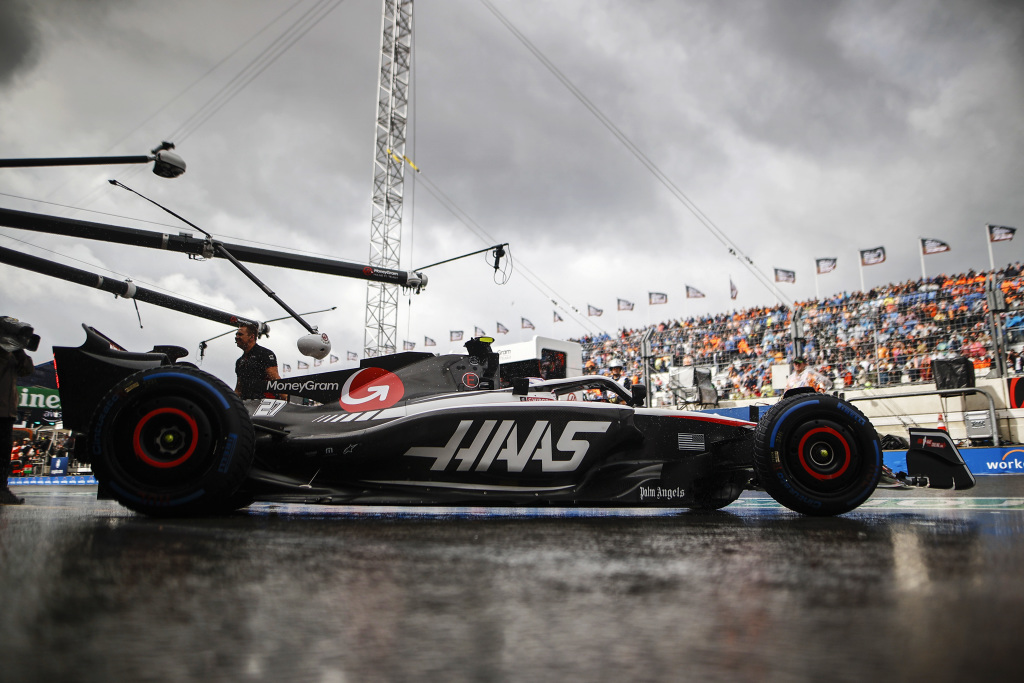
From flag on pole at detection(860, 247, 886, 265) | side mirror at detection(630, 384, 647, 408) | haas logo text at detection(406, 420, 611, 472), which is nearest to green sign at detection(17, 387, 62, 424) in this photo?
haas logo text at detection(406, 420, 611, 472)

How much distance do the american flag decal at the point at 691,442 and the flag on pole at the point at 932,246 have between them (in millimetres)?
20541

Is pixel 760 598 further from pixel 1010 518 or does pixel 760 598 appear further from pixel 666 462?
pixel 1010 518

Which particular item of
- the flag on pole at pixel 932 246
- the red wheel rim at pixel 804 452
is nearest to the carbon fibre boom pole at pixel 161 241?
the red wheel rim at pixel 804 452

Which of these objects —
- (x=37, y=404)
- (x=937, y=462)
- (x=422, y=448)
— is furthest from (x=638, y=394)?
(x=37, y=404)

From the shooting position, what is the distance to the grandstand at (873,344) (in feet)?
40.8

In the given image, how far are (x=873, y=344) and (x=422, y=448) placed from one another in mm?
14131

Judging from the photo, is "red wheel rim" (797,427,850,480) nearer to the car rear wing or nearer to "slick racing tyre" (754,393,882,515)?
"slick racing tyre" (754,393,882,515)

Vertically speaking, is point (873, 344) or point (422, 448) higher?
point (873, 344)

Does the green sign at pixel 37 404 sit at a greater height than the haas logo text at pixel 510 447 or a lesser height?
greater

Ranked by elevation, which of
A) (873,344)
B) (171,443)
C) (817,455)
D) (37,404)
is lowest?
(817,455)

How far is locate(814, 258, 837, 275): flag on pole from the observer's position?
21.8m

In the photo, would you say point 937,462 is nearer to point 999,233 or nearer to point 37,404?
point 999,233

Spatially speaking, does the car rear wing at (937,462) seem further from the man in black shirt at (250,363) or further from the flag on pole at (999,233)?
the flag on pole at (999,233)

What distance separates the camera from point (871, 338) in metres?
14.2
